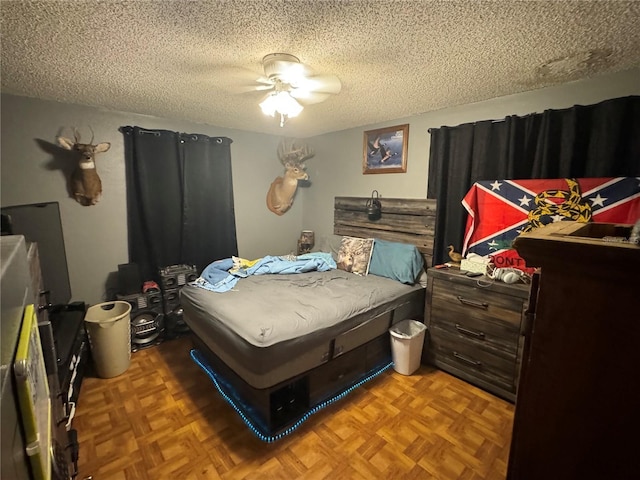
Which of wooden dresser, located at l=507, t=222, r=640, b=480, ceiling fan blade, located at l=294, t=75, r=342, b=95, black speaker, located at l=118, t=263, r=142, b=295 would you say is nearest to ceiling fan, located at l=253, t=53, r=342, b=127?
ceiling fan blade, located at l=294, t=75, r=342, b=95

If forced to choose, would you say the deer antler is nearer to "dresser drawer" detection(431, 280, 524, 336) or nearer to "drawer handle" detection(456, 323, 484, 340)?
"dresser drawer" detection(431, 280, 524, 336)

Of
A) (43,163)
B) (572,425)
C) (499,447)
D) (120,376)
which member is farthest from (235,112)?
(499,447)

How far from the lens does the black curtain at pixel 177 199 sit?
114 inches

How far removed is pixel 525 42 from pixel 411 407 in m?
2.30

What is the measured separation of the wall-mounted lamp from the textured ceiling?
1107 mm

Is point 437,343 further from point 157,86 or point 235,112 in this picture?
point 157,86

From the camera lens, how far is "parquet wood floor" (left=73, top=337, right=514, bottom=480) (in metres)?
1.56

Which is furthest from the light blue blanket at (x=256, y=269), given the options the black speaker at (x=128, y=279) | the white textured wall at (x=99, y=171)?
the white textured wall at (x=99, y=171)

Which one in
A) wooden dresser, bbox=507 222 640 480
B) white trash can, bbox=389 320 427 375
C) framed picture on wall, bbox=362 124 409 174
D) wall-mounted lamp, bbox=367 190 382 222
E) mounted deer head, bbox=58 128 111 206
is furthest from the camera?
wall-mounted lamp, bbox=367 190 382 222

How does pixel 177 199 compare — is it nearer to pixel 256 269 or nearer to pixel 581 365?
pixel 256 269

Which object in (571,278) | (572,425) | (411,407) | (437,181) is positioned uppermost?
(437,181)

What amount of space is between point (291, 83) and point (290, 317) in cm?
149

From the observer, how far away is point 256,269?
9.67 ft

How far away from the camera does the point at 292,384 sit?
6.31 ft
